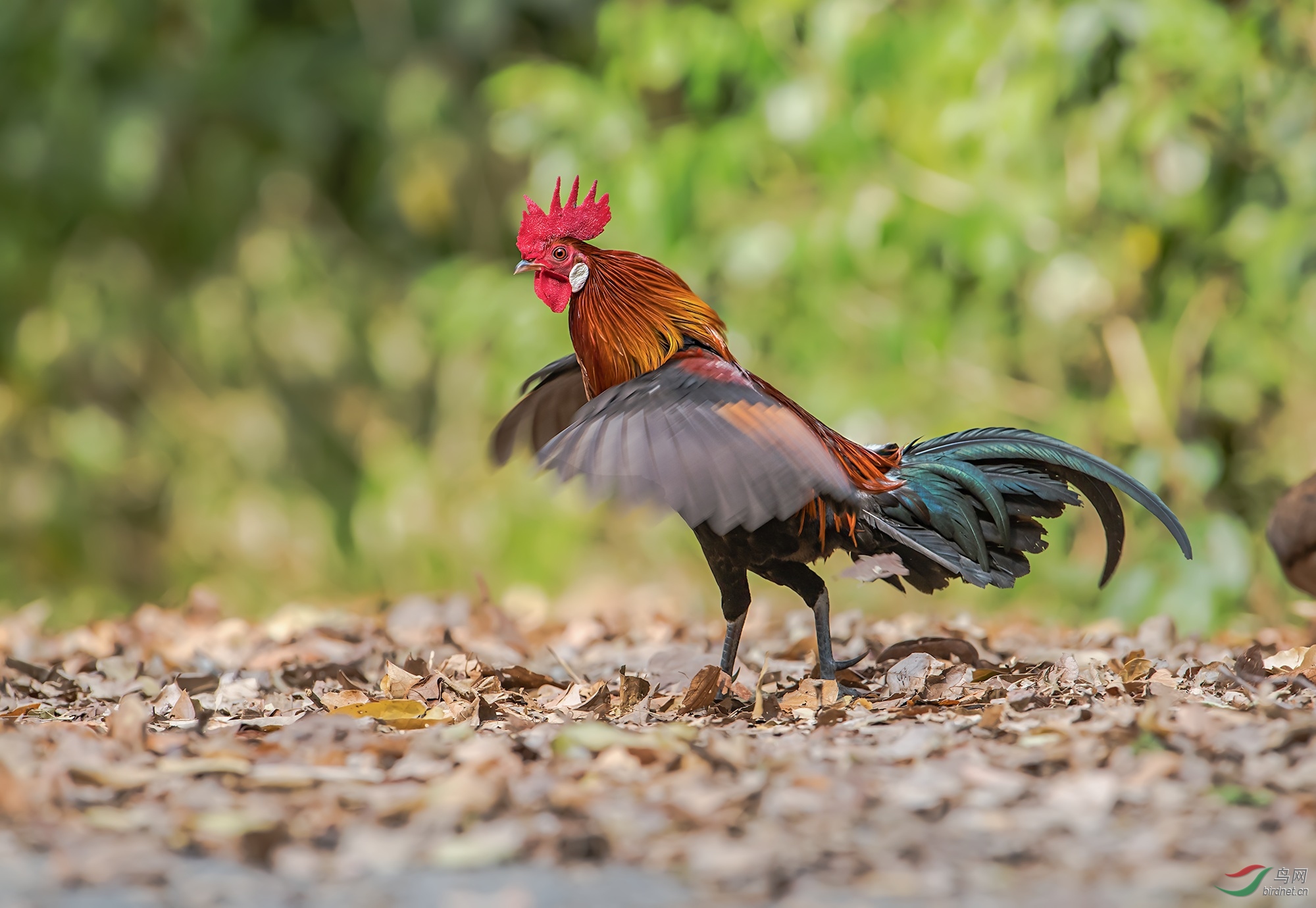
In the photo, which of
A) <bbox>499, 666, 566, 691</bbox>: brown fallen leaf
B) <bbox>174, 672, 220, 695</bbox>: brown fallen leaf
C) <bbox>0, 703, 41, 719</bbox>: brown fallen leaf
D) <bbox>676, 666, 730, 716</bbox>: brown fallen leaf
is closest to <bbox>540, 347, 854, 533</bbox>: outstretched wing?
<bbox>676, 666, 730, 716</bbox>: brown fallen leaf

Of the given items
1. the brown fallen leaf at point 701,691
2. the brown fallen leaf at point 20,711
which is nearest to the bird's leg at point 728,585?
the brown fallen leaf at point 701,691

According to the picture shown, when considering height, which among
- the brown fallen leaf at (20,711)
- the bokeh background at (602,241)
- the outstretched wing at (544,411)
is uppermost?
the bokeh background at (602,241)

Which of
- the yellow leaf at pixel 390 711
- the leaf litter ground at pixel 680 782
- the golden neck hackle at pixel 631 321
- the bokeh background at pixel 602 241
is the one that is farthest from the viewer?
the bokeh background at pixel 602 241

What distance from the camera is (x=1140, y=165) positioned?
6043 millimetres

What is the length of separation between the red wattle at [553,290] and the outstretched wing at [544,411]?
0.38 m

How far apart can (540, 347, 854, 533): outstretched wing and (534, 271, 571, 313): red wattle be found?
1.96ft

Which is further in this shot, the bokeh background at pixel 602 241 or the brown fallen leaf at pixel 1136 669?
the bokeh background at pixel 602 241

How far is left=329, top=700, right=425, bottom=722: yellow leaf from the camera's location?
9.16 feet

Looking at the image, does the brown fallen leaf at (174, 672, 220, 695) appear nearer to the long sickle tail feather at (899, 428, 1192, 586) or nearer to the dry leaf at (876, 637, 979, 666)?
the dry leaf at (876, 637, 979, 666)

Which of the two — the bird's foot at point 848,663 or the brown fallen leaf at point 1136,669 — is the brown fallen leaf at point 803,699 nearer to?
the bird's foot at point 848,663

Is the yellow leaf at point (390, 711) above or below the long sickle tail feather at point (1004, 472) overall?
below

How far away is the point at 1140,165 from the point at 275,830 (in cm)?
539

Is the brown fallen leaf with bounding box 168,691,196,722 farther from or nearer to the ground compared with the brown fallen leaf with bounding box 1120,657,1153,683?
farther from the ground

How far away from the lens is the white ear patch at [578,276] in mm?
3455
